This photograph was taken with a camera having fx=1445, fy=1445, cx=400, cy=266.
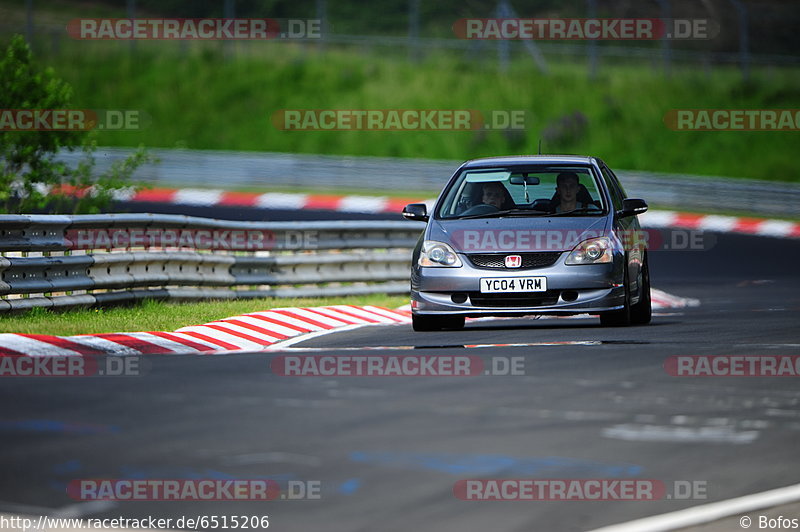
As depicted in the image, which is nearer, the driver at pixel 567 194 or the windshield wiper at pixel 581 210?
the windshield wiper at pixel 581 210

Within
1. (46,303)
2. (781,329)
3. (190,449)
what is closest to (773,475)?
(190,449)

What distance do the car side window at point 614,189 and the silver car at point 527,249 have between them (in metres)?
0.09

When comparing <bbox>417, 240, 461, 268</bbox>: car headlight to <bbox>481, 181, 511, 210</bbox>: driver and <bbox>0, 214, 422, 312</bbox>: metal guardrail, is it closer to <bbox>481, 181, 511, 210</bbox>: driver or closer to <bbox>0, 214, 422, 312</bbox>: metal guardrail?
<bbox>481, 181, 511, 210</bbox>: driver

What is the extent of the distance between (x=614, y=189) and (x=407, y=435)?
738cm

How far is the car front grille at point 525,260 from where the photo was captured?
12.5 meters

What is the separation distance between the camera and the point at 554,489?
6078mm

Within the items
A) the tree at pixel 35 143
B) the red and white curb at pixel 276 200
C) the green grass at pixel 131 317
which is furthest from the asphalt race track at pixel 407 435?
the red and white curb at pixel 276 200

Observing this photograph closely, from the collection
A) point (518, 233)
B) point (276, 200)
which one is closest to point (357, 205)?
point (276, 200)

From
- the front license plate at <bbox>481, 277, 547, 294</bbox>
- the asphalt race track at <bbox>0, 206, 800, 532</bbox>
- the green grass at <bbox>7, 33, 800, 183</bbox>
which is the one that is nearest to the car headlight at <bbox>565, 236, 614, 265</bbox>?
the front license plate at <bbox>481, 277, 547, 294</bbox>

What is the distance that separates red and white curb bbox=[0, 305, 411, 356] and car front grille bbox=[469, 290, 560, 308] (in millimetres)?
1602

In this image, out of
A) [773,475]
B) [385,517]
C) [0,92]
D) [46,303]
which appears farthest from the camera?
[0,92]

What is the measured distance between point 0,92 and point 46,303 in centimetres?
580

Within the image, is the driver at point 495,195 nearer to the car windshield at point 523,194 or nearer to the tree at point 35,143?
the car windshield at point 523,194

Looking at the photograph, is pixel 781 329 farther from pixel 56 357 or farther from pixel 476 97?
pixel 476 97
